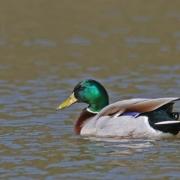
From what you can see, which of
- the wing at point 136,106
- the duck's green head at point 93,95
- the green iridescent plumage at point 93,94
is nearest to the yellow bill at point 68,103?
the duck's green head at point 93,95

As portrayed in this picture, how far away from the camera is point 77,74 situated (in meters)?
18.9

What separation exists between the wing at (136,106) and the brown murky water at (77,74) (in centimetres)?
41

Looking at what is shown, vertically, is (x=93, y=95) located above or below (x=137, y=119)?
above

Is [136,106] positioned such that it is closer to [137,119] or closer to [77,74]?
[137,119]

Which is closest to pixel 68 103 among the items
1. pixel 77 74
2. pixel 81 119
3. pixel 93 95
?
pixel 93 95

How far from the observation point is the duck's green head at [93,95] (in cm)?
1447

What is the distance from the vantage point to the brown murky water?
1189 cm

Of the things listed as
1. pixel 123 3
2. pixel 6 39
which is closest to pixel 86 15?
pixel 123 3

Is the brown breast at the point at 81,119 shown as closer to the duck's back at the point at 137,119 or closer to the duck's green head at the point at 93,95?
the duck's green head at the point at 93,95

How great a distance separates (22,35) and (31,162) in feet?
40.4

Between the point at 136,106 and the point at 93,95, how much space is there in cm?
115

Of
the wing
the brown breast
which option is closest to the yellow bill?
the brown breast

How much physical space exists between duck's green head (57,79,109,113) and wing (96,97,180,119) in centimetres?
51

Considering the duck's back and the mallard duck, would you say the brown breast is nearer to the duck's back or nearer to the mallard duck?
the mallard duck
